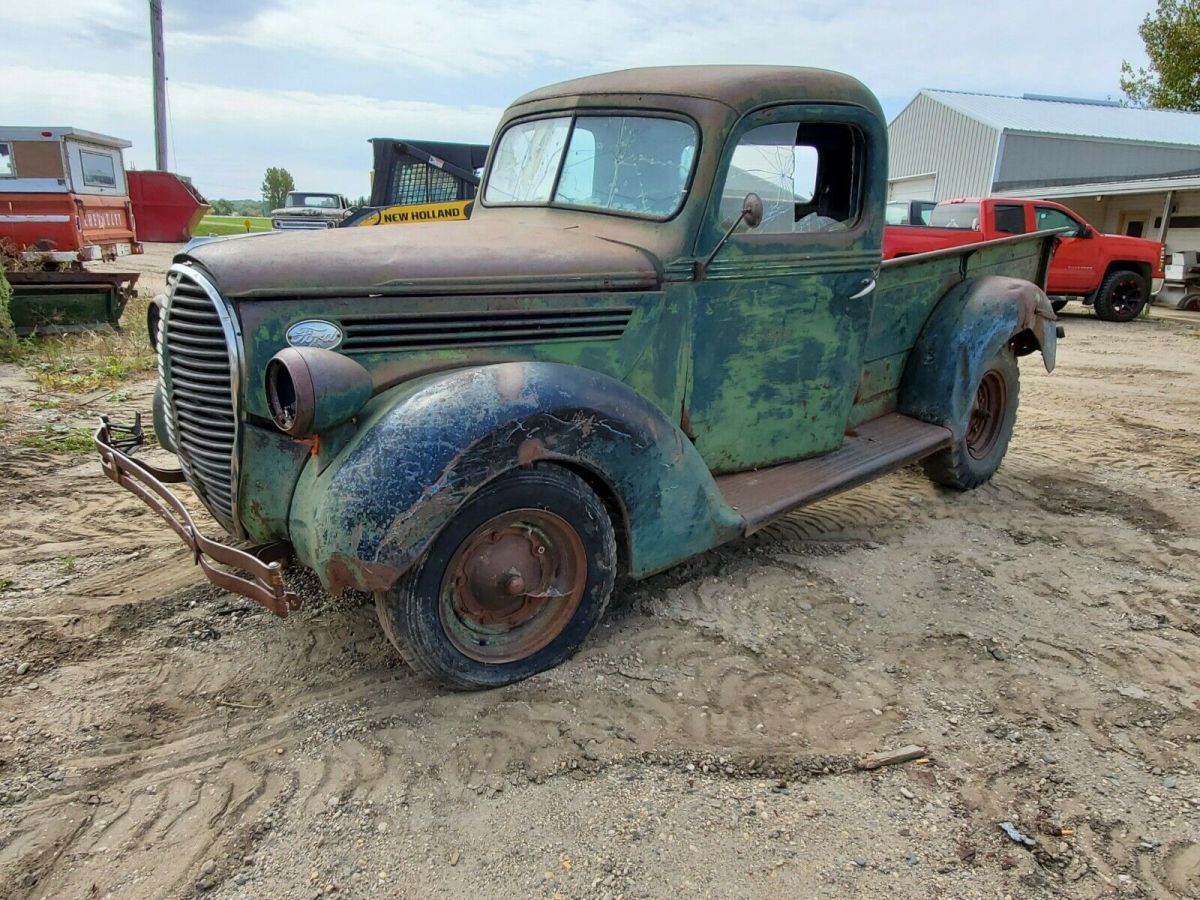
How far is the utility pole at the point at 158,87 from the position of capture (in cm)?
1870

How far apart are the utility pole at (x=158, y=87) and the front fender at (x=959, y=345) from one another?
1996 cm

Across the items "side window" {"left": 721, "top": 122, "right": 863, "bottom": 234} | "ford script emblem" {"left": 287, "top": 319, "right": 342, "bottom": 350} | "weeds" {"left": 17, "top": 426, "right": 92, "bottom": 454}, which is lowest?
"weeds" {"left": 17, "top": 426, "right": 92, "bottom": 454}

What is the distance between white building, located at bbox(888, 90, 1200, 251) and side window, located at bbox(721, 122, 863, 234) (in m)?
15.9

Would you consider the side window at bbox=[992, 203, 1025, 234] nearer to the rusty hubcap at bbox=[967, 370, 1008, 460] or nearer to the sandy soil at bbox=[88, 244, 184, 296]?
the rusty hubcap at bbox=[967, 370, 1008, 460]

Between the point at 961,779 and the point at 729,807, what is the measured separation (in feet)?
2.34

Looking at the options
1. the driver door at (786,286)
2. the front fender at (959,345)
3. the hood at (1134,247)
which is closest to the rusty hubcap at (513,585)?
the driver door at (786,286)

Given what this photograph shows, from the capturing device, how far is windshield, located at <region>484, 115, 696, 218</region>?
3.21m

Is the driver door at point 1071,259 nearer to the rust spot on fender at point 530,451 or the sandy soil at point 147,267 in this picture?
the rust spot on fender at point 530,451

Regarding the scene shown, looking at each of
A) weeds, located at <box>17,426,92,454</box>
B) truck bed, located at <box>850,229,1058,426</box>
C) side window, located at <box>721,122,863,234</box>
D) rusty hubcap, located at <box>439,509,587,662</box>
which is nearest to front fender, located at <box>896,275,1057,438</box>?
truck bed, located at <box>850,229,1058,426</box>

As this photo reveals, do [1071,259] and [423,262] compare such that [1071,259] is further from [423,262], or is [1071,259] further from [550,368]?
[423,262]

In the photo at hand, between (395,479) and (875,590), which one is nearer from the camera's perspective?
(395,479)

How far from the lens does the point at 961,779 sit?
95.4 inches

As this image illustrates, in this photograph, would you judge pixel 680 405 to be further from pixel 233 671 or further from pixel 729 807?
pixel 233 671

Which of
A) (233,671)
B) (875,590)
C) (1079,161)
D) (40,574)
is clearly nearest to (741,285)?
(875,590)
